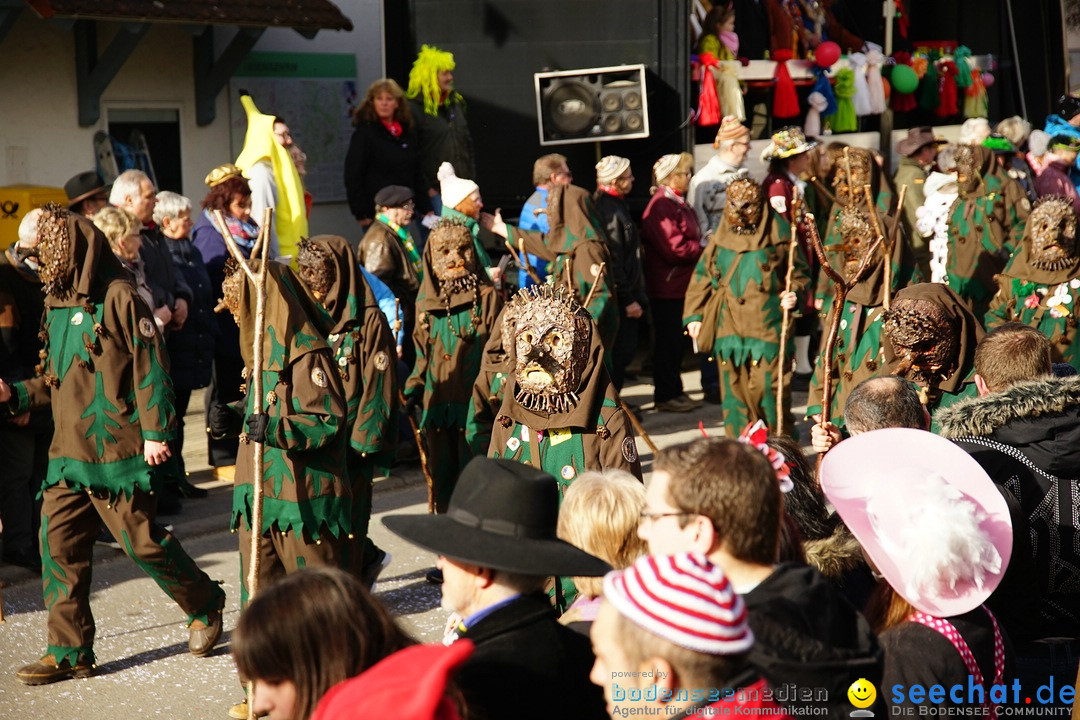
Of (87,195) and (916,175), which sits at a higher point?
(916,175)

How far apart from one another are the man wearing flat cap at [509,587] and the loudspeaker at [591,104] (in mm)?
8808

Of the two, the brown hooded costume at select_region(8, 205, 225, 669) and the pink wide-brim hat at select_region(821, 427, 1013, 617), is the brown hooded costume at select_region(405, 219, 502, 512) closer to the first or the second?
the brown hooded costume at select_region(8, 205, 225, 669)

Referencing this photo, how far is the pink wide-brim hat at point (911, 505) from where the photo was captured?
129 inches

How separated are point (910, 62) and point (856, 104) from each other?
1449 mm

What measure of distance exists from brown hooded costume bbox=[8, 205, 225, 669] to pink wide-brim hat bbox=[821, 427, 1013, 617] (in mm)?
3321

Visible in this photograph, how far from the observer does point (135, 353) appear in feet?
19.1

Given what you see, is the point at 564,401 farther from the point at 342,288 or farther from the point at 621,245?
the point at 621,245

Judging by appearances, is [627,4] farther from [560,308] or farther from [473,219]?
[560,308]

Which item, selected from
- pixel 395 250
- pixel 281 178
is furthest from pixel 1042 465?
pixel 281 178

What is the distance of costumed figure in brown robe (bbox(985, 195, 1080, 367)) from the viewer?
8086 millimetres

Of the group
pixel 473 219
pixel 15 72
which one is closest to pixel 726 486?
pixel 473 219

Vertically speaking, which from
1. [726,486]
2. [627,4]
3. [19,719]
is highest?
[627,4]

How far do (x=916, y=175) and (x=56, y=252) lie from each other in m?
9.65

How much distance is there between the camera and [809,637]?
113 inches
